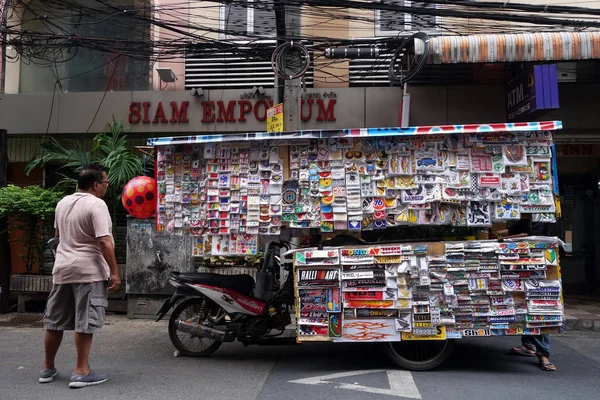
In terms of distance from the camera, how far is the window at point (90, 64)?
9641 mm

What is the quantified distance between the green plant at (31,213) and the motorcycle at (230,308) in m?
3.59

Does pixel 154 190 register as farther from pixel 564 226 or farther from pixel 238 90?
pixel 564 226

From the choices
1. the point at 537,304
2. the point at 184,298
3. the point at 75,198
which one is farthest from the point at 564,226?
the point at 75,198

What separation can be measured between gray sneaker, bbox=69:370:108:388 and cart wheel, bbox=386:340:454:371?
2.56 metres

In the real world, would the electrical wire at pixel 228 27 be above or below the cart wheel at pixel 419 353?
above

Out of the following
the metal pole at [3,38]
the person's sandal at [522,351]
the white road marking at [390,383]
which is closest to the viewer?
the white road marking at [390,383]

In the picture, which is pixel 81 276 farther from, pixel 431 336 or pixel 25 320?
pixel 25 320

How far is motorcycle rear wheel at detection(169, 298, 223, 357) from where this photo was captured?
16.4ft

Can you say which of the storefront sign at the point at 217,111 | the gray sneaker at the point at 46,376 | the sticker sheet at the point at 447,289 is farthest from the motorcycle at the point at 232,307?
the storefront sign at the point at 217,111

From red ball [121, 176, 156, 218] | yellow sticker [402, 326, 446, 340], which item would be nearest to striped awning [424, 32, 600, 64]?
yellow sticker [402, 326, 446, 340]

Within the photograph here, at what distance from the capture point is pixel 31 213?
292 inches

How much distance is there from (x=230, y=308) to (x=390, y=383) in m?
1.68

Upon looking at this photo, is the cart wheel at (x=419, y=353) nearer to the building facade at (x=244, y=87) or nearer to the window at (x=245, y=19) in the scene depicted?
the building facade at (x=244, y=87)

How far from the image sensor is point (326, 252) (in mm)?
4434
